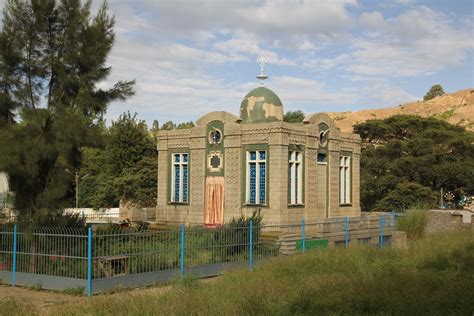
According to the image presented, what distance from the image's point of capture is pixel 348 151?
29750 millimetres

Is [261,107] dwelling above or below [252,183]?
above

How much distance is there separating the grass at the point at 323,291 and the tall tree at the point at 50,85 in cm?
456

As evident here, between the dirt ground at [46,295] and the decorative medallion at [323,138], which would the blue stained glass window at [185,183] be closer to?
the decorative medallion at [323,138]

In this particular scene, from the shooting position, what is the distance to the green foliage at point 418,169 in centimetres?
3747

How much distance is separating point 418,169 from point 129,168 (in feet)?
65.3

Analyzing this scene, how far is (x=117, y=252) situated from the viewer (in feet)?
48.9

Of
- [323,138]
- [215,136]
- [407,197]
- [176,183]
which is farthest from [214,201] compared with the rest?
[407,197]

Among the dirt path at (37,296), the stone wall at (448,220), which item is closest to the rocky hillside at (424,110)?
the stone wall at (448,220)

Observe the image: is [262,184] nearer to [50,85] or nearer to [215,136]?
[215,136]

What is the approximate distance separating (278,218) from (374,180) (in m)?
18.3

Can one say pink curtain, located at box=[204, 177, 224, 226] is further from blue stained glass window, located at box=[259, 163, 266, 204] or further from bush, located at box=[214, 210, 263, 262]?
bush, located at box=[214, 210, 263, 262]

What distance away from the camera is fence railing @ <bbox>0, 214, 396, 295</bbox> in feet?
46.5

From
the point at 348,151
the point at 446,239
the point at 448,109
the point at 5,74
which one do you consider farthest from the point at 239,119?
the point at 448,109

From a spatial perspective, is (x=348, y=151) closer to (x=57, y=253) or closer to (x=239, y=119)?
(x=239, y=119)
